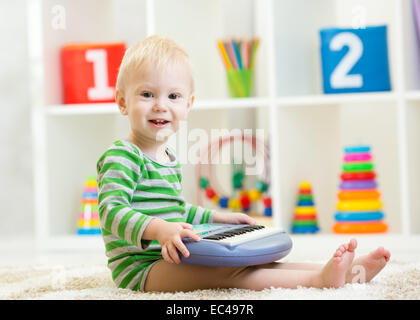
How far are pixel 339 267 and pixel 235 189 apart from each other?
1.38m

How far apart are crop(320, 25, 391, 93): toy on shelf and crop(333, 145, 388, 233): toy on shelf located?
19 centimetres

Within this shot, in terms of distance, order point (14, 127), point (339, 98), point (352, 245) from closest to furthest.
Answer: point (352, 245) → point (339, 98) → point (14, 127)

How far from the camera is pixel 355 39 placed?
1820mm

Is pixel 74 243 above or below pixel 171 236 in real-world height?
below

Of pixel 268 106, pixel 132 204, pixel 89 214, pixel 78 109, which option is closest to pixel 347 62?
pixel 268 106

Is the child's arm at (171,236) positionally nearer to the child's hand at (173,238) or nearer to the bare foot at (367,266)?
the child's hand at (173,238)

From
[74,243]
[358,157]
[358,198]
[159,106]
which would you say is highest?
[159,106]

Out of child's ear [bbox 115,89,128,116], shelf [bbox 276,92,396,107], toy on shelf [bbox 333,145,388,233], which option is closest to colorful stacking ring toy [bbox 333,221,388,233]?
toy on shelf [bbox 333,145,388,233]

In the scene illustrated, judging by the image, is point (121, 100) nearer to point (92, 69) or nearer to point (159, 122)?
point (159, 122)

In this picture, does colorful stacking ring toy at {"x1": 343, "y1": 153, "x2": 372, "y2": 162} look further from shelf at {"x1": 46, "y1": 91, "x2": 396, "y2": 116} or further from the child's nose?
the child's nose

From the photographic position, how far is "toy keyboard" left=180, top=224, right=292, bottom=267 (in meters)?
0.94

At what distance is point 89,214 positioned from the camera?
194 centimetres
